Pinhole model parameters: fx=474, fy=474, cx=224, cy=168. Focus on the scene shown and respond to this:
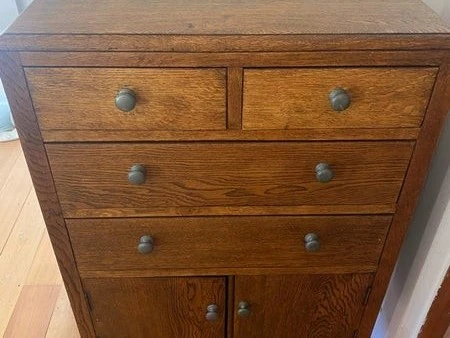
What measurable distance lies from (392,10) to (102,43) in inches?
18.9

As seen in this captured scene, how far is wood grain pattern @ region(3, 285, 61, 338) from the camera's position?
4.34ft

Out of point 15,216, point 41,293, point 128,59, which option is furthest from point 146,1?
point 15,216

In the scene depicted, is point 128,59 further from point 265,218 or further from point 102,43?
point 265,218

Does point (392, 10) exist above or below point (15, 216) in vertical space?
below

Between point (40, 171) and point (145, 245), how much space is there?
24 centimetres

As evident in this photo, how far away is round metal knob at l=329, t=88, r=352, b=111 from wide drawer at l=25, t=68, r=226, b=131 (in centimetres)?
17

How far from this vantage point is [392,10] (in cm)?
80

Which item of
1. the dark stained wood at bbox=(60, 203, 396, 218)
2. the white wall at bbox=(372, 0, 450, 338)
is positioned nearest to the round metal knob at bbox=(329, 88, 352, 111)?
the dark stained wood at bbox=(60, 203, 396, 218)

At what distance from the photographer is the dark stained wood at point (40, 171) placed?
731 millimetres

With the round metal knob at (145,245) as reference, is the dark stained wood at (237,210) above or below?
above

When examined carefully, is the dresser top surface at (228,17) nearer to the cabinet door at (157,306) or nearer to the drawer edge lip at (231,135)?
the drawer edge lip at (231,135)

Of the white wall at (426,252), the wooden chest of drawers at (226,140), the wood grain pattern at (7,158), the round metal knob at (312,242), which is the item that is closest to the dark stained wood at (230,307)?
the wooden chest of drawers at (226,140)

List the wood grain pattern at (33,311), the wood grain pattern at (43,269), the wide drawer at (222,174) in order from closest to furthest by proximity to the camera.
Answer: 1. the wide drawer at (222,174)
2. the wood grain pattern at (33,311)
3. the wood grain pattern at (43,269)

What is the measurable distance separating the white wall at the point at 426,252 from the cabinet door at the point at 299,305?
0.12 m
